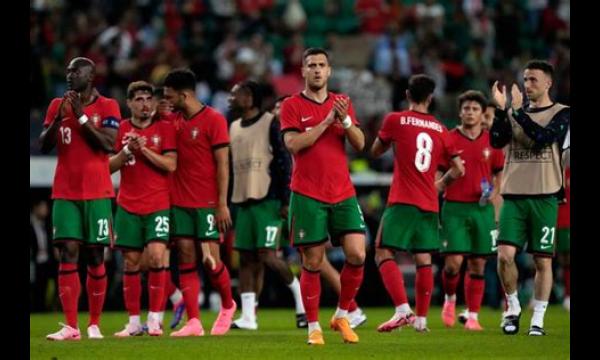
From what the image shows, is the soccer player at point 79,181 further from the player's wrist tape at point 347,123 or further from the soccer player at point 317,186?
the player's wrist tape at point 347,123

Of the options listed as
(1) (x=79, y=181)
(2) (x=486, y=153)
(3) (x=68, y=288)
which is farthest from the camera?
(2) (x=486, y=153)

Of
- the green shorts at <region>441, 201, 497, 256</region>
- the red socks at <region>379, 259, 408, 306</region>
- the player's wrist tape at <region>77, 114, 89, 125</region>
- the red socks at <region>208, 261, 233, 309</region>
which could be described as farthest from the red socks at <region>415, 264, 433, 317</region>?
the player's wrist tape at <region>77, 114, 89, 125</region>

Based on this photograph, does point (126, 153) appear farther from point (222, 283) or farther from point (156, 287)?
point (222, 283)

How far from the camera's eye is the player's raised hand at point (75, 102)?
12961mm

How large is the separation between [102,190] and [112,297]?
8744mm

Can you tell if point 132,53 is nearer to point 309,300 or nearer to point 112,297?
point 112,297

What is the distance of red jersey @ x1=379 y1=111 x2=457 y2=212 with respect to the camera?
14508mm

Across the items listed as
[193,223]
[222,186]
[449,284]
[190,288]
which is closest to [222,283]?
[190,288]

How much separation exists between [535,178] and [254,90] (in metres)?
3.73

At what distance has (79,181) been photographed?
1336 centimetres

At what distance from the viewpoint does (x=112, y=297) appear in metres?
22.0

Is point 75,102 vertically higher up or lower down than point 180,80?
lower down

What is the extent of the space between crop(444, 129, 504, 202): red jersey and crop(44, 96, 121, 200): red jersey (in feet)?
15.0

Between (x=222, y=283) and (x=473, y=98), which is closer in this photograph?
(x=222, y=283)
